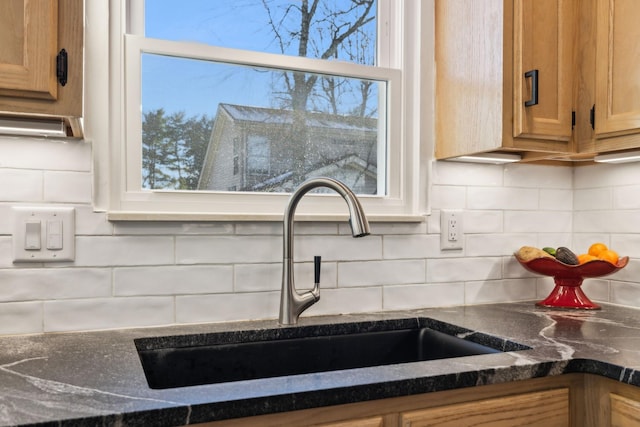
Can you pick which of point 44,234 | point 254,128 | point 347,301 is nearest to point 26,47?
point 44,234

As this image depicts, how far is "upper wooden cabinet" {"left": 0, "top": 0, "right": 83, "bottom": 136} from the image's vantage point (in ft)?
3.38

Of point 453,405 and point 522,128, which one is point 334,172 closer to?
point 522,128

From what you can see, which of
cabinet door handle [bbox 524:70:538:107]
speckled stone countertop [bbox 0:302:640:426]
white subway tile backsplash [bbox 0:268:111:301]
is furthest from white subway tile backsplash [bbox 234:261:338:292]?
cabinet door handle [bbox 524:70:538:107]

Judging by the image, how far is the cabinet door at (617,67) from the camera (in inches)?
57.8

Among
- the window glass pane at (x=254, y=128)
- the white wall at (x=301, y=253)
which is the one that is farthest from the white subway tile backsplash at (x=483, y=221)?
the window glass pane at (x=254, y=128)

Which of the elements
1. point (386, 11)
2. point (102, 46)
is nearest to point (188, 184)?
point (102, 46)

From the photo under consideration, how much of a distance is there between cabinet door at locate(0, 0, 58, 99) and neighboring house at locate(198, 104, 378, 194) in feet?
1.80

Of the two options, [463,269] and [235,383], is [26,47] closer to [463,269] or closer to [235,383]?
[235,383]

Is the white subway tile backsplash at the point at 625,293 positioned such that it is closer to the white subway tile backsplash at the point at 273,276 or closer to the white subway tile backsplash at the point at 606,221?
the white subway tile backsplash at the point at 606,221

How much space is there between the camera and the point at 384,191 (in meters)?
1.73

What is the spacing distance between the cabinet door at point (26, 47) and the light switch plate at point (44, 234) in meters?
0.34

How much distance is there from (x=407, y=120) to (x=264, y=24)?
53cm

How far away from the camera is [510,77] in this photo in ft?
4.96

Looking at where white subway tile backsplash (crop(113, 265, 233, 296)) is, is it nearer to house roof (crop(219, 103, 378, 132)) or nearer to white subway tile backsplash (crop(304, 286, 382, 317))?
white subway tile backsplash (crop(304, 286, 382, 317))
